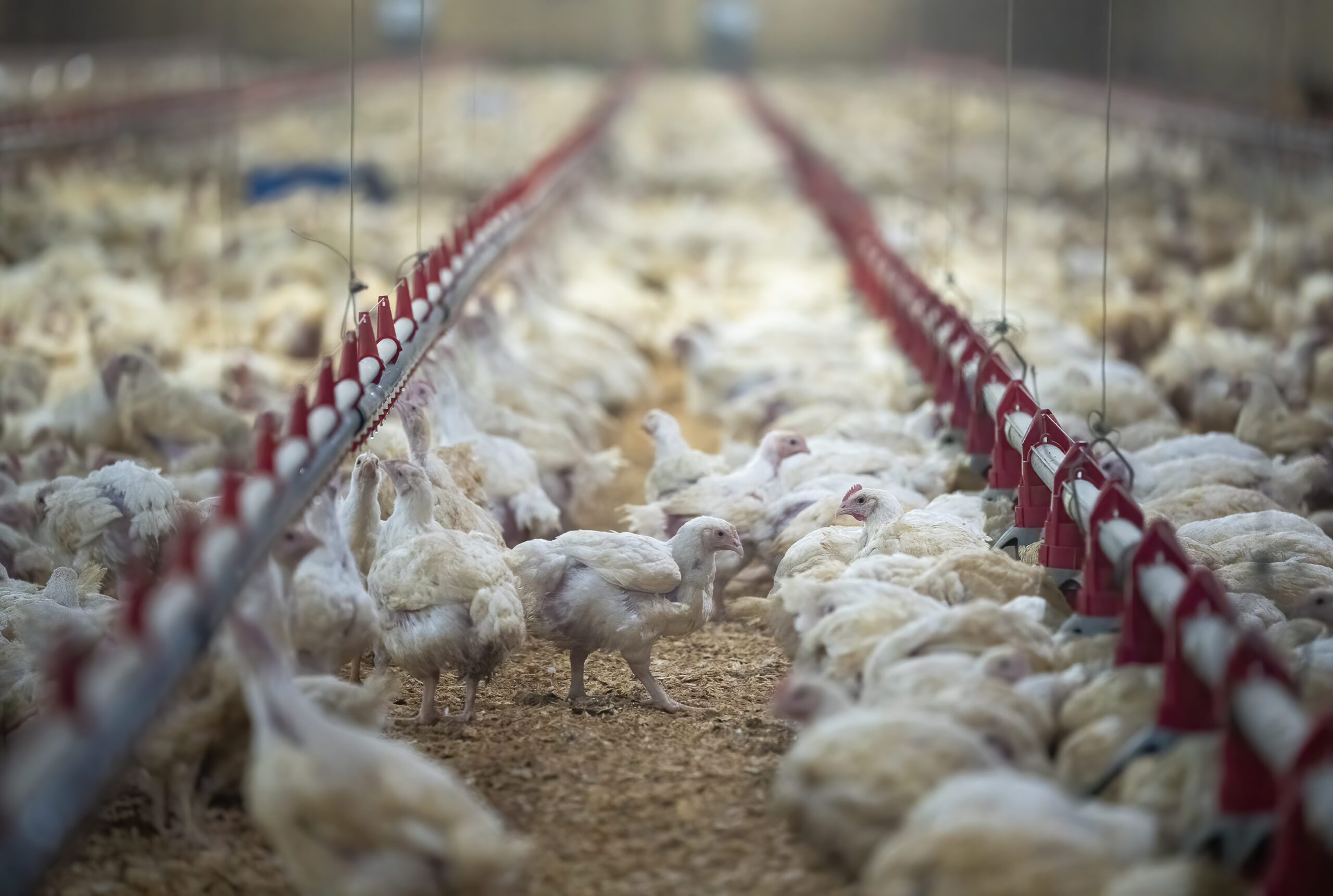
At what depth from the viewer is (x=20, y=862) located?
2.23 m

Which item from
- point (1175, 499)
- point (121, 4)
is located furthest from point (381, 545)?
point (121, 4)

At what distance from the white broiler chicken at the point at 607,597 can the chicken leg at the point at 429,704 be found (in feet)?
1.07

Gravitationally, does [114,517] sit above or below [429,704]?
above

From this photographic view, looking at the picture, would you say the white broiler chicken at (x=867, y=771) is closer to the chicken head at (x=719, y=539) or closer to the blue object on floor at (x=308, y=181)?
the chicken head at (x=719, y=539)

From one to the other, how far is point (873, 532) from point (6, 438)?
14.9ft

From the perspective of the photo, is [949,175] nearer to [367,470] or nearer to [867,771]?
[367,470]

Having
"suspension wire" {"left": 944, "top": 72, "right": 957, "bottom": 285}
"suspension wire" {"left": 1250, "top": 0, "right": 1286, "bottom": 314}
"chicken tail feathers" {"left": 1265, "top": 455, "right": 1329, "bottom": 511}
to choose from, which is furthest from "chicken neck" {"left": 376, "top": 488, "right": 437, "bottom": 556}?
"suspension wire" {"left": 1250, "top": 0, "right": 1286, "bottom": 314}

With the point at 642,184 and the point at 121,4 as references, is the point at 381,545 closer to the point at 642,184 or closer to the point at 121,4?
the point at 642,184

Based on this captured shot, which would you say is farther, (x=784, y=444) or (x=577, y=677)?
(x=784, y=444)

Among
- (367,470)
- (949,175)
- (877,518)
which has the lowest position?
(877,518)

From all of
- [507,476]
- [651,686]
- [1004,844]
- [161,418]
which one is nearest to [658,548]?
[651,686]

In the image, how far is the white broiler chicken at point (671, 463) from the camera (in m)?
5.95

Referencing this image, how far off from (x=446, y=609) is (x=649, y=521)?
156 centimetres

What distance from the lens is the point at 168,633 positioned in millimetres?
2627
